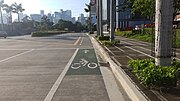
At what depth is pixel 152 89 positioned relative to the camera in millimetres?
6625

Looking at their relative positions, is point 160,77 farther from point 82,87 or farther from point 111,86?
point 82,87

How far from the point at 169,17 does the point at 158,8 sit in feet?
1.25

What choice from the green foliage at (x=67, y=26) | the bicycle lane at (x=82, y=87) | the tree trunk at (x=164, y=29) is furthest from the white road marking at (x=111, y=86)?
the green foliage at (x=67, y=26)

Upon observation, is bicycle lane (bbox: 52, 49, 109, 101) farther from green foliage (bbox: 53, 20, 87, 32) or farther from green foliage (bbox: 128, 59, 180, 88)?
green foliage (bbox: 53, 20, 87, 32)

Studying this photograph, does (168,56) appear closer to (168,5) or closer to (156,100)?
(168,5)

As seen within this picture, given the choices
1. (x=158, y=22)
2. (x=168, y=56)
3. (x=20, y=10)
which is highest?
(x=20, y=10)

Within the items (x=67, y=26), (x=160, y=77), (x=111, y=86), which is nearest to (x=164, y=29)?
(x=160, y=77)

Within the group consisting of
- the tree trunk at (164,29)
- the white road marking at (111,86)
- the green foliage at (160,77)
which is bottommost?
the white road marking at (111,86)

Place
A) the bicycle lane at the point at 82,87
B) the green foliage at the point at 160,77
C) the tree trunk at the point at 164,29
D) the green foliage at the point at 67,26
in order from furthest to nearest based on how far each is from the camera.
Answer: the green foliage at the point at 67,26
the tree trunk at the point at 164,29
the bicycle lane at the point at 82,87
the green foliage at the point at 160,77

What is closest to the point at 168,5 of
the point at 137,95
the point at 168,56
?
the point at 168,56

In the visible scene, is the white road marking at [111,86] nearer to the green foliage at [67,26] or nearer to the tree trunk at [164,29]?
the tree trunk at [164,29]

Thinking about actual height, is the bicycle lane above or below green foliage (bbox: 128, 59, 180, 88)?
below

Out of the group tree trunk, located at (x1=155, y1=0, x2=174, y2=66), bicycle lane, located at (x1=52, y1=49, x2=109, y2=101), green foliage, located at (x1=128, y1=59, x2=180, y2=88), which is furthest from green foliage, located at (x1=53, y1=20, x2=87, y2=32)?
green foliage, located at (x1=128, y1=59, x2=180, y2=88)

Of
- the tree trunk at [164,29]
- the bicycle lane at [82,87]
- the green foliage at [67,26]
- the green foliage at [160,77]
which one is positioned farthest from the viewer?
the green foliage at [67,26]
